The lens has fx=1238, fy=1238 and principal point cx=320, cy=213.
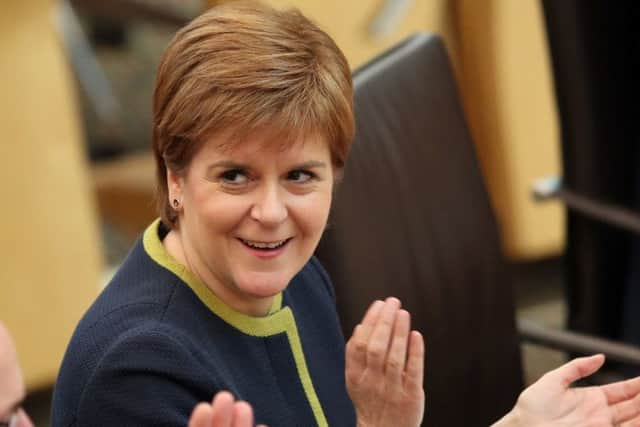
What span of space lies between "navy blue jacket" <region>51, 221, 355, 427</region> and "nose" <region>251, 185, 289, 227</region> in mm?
117

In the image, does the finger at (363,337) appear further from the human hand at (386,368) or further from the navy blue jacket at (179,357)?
the navy blue jacket at (179,357)

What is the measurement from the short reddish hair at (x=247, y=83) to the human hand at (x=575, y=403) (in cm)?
34

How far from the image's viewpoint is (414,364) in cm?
121

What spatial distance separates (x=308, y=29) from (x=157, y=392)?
375 millimetres

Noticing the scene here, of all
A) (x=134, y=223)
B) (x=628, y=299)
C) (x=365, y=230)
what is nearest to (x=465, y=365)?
(x=365, y=230)

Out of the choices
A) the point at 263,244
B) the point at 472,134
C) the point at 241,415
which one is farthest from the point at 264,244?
the point at 472,134

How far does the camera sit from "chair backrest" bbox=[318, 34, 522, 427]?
1.55 m

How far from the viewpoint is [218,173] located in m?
1.14

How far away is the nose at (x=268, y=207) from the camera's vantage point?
1.14 meters

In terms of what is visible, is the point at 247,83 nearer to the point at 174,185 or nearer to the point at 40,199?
the point at 174,185

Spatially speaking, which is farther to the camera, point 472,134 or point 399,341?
point 472,134

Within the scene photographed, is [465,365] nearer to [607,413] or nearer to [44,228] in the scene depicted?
[607,413]

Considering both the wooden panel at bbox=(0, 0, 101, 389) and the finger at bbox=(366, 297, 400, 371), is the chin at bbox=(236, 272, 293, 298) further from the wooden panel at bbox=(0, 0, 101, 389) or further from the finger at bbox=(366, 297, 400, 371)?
the wooden panel at bbox=(0, 0, 101, 389)

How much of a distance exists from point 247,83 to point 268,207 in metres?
0.12
